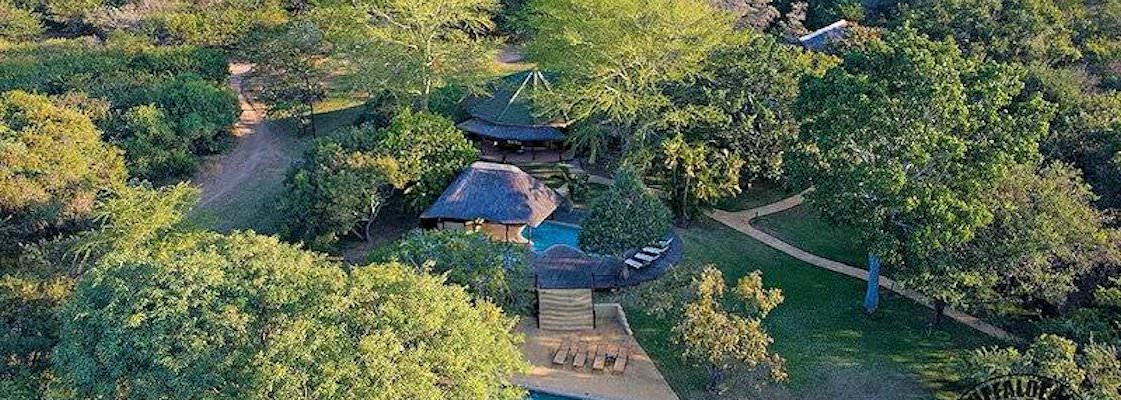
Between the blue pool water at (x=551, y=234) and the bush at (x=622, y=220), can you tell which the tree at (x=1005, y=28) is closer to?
the blue pool water at (x=551, y=234)

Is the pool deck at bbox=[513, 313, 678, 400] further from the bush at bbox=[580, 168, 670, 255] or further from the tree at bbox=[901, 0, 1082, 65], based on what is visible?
the tree at bbox=[901, 0, 1082, 65]

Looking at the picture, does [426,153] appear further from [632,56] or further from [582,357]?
[582,357]

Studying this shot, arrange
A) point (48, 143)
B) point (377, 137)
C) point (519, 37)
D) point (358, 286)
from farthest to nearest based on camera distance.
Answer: point (519, 37) → point (377, 137) → point (48, 143) → point (358, 286)

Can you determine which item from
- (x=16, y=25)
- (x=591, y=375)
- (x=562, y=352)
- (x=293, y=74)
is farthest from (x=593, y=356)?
(x=16, y=25)

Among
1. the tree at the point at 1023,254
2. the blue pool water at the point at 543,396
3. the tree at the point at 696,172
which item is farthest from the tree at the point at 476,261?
the tree at the point at 1023,254

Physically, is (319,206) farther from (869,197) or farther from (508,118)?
(869,197)

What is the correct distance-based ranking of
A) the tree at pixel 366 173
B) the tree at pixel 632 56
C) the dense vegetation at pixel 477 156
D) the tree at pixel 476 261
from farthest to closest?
the tree at pixel 632 56
the tree at pixel 366 173
the tree at pixel 476 261
the dense vegetation at pixel 477 156

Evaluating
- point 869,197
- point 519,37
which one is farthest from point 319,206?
point 519,37
